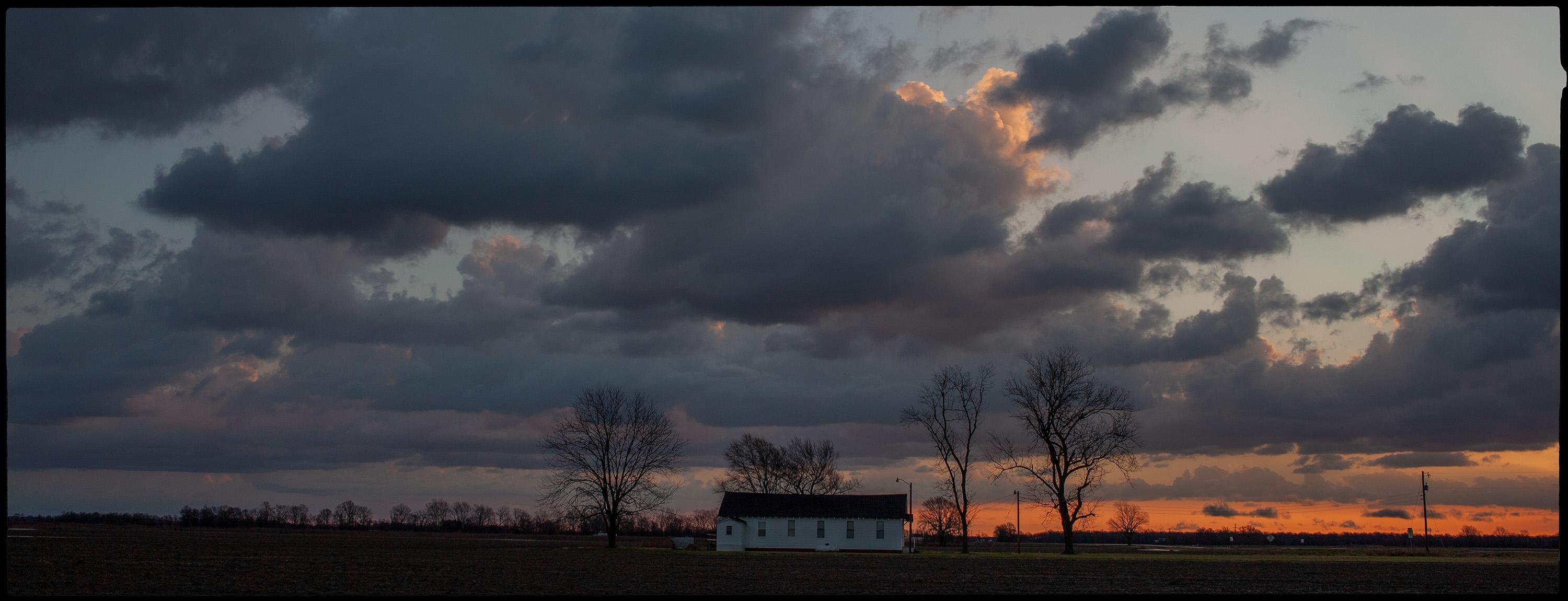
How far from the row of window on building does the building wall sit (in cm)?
4

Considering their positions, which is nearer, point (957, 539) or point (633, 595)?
point (633, 595)

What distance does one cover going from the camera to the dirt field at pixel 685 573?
28.0 m

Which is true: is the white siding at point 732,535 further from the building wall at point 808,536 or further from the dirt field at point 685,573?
the dirt field at point 685,573

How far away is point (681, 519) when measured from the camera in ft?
599

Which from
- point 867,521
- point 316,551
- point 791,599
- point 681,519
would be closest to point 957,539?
point 681,519

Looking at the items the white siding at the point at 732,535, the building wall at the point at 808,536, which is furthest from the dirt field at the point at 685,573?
the white siding at the point at 732,535

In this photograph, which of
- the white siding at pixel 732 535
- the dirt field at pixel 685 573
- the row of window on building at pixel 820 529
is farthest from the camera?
the white siding at pixel 732 535

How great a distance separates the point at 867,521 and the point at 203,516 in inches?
5015

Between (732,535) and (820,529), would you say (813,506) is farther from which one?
(732,535)

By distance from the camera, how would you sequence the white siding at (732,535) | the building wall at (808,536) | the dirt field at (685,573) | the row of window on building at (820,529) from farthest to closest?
the white siding at (732,535), the row of window on building at (820,529), the building wall at (808,536), the dirt field at (685,573)

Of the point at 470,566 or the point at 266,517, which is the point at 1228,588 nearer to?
the point at 470,566

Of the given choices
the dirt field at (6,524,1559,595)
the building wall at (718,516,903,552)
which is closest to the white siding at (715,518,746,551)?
the building wall at (718,516,903,552)

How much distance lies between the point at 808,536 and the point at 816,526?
931 millimetres

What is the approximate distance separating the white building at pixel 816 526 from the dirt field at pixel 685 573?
51.3ft
